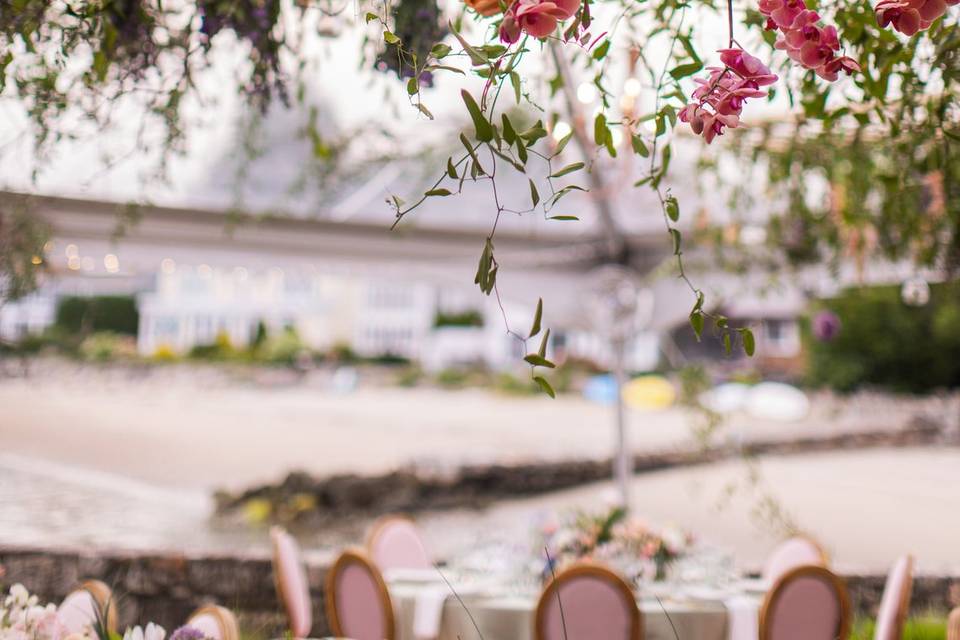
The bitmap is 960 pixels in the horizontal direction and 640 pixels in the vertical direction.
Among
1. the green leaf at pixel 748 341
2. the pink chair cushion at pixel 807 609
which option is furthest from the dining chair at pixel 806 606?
the green leaf at pixel 748 341

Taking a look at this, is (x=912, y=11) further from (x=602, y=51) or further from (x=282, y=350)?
(x=282, y=350)

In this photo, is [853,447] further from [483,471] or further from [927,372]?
[483,471]

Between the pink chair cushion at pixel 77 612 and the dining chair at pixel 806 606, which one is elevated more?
the pink chair cushion at pixel 77 612

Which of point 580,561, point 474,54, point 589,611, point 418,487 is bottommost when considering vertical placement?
point 418,487

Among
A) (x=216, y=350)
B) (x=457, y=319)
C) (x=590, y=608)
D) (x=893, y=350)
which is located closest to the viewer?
(x=590, y=608)

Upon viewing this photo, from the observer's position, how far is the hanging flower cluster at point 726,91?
0.73 meters

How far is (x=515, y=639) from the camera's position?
2.61 metres

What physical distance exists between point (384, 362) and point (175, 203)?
10.6 m

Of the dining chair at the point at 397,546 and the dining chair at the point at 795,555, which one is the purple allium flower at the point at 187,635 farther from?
the dining chair at the point at 795,555

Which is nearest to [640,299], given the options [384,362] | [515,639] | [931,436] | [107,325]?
[515,639]

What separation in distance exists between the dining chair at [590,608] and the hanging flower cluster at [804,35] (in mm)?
1953

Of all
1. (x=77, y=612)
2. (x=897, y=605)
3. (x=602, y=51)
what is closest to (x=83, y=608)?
(x=77, y=612)

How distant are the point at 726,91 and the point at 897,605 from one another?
8.24ft

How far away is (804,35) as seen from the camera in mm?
724
